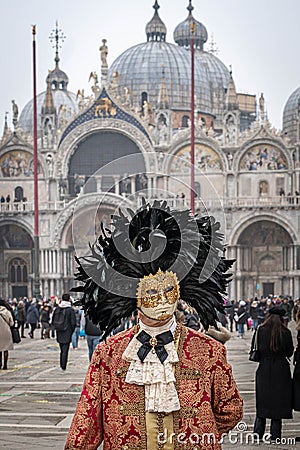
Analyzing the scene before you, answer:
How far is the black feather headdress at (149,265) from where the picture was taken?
4.12 m

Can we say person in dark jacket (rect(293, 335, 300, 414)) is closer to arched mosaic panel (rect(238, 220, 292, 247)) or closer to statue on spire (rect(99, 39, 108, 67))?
arched mosaic panel (rect(238, 220, 292, 247))

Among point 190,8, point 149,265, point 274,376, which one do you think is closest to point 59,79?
point 190,8

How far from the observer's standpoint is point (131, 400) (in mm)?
3967

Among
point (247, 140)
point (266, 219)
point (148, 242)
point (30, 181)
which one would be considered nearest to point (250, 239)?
point (266, 219)

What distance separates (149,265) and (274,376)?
339cm

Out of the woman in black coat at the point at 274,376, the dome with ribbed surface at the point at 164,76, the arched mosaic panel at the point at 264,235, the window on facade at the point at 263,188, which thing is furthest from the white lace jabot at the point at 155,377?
the dome with ribbed surface at the point at 164,76

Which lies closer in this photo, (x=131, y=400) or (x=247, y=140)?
(x=131, y=400)

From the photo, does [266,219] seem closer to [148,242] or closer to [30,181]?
[30,181]

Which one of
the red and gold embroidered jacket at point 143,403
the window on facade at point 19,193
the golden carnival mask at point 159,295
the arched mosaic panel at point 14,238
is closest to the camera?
the red and gold embroidered jacket at point 143,403

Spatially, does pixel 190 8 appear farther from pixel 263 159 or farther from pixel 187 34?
pixel 263 159

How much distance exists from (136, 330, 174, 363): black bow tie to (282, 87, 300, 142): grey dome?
152 ft

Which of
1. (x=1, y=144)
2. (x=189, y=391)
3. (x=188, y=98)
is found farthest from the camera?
(x=188, y=98)

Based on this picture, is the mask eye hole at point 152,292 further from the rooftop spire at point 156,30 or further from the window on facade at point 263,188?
the rooftop spire at point 156,30

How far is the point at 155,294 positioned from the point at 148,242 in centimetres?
25
